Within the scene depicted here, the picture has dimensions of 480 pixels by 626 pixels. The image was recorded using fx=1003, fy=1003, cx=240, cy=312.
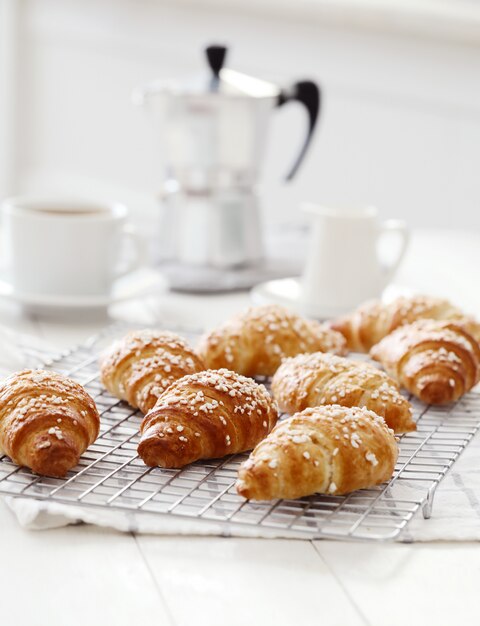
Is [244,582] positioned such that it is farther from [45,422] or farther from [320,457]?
[45,422]

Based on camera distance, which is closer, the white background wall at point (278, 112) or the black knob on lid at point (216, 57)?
the black knob on lid at point (216, 57)

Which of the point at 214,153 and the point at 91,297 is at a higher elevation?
the point at 214,153

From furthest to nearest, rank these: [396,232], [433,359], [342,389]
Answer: [396,232] → [433,359] → [342,389]

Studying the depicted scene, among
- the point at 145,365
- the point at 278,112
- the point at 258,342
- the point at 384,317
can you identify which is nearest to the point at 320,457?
the point at 145,365

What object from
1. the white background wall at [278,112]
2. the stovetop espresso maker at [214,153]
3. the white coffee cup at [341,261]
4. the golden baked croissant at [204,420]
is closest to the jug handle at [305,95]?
the stovetop espresso maker at [214,153]

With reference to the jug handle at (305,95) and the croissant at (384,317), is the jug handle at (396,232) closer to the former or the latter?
the croissant at (384,317)

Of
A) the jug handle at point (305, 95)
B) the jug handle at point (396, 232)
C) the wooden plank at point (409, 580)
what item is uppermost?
the jug handle at point (305, 95)

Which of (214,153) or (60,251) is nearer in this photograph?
(60,251)
